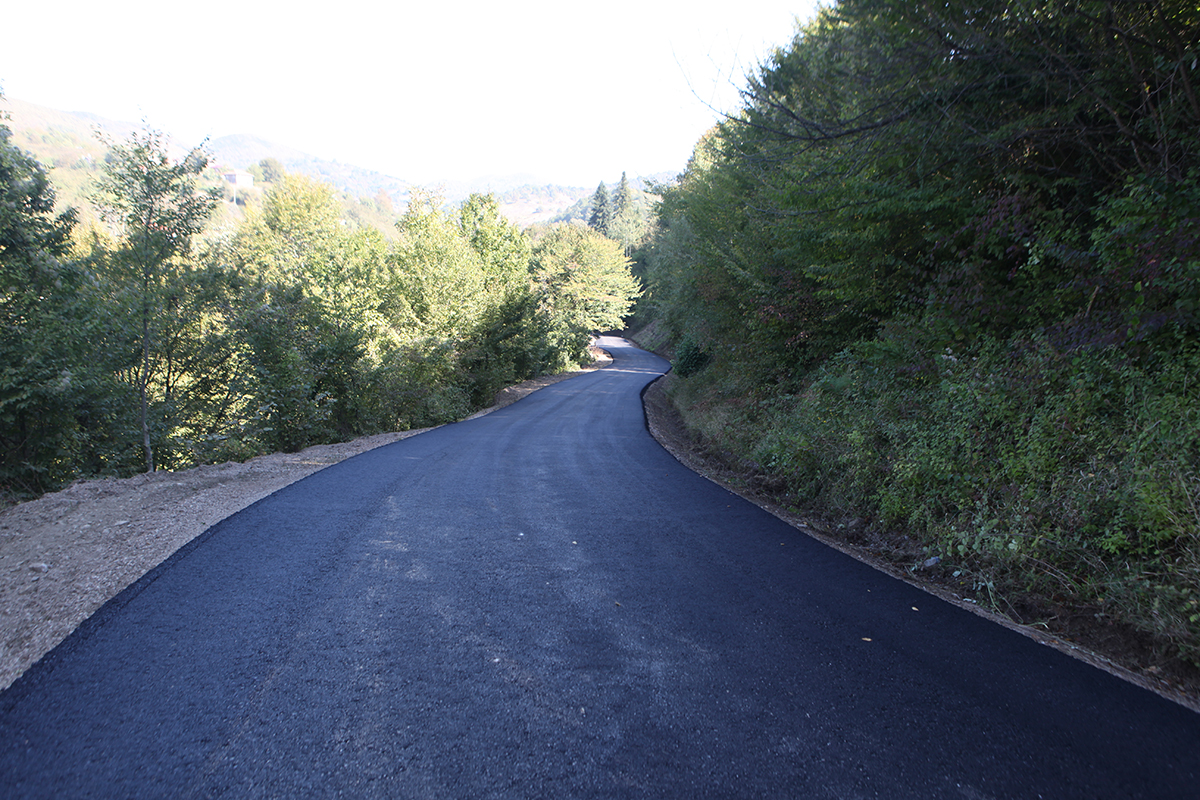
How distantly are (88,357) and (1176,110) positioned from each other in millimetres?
15592

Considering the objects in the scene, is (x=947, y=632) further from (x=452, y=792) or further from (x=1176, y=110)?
(x=1176, y=110)

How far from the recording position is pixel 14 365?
9.43 meters

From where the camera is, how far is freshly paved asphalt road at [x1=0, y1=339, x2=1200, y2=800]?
8.03 feet

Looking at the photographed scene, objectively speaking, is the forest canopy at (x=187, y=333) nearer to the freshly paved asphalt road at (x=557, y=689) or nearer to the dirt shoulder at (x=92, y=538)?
the dirt shoulder at (x=92, y=538)

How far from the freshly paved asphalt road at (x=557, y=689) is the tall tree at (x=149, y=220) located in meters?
8.49

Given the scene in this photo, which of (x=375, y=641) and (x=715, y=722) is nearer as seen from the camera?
(x=715, y=722)

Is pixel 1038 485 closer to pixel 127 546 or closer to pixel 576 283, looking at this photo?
pixel 127 546

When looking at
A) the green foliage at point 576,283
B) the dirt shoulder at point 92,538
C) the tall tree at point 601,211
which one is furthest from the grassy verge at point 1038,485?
the tall tree at point 601,211

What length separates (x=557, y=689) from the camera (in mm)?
3076

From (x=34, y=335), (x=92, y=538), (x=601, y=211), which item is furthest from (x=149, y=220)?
(x=601, y=211)

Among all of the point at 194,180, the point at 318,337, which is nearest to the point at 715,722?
the point at 194,180

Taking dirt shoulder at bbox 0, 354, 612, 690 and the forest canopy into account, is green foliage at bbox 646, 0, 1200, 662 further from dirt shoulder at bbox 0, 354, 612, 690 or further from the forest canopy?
the forest canopy

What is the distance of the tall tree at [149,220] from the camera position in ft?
34.7

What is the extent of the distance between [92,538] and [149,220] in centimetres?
840
